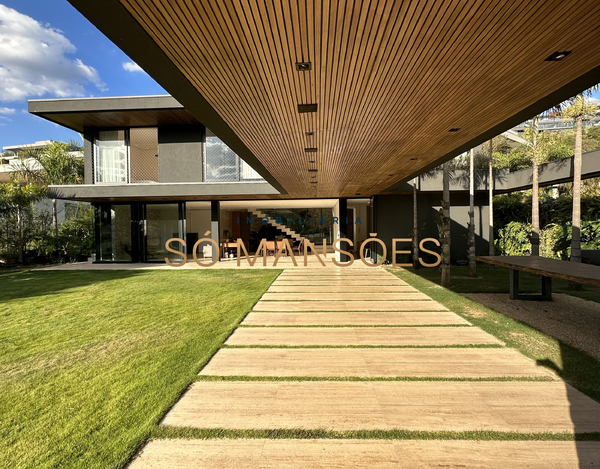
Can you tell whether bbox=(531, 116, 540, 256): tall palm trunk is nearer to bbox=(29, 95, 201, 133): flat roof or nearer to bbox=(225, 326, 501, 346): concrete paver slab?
bbox=(225, 326, 501, 346): concrete paver slab

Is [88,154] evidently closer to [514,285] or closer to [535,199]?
[514,285]

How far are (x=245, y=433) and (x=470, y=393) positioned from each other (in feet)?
6.52

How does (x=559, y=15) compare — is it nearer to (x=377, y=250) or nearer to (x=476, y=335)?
(x=476, y=335)

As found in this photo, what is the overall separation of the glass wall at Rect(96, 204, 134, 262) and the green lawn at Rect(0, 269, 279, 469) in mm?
5829

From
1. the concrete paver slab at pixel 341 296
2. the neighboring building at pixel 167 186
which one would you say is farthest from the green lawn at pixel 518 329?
the neighboring building at pixel 167 186

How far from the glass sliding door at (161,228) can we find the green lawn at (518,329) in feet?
31.6

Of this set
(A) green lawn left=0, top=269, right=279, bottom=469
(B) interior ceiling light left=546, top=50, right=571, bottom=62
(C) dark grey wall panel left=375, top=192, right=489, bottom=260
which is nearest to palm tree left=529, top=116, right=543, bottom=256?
(C) dark grey wall panel left=375, top=192, right=489, bottom=260

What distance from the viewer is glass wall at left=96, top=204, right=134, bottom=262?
44.2ft

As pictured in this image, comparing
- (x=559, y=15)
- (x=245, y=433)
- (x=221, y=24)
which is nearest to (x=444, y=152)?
(x=559, y=15)

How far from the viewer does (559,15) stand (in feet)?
7.35

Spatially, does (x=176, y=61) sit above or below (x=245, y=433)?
above

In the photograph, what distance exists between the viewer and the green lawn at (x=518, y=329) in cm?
310

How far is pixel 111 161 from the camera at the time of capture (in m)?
12.9

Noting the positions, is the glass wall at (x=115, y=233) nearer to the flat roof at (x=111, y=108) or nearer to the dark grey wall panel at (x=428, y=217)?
the flat roof at (x=111, y=108)
